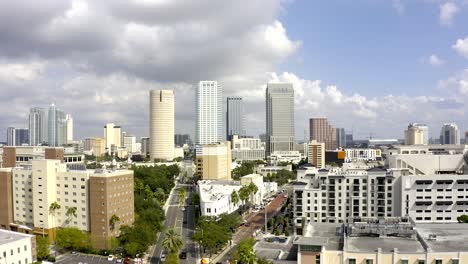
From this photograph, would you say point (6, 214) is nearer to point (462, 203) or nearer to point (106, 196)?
point (106, 196)

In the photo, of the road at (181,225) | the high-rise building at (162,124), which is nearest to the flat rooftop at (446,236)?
the road at (181,225)

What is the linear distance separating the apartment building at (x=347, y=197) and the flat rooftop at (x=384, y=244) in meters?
25.7

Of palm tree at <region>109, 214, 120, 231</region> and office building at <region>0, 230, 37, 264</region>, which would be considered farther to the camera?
palm tree at <region>109, 214, 120, 231</region>

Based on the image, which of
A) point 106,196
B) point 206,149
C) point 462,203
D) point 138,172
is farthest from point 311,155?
point 106,196

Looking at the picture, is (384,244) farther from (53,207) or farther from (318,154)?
(318,154)

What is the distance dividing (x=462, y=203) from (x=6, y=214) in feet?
257

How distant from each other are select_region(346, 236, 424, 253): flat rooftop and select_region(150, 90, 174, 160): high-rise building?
6167 inches

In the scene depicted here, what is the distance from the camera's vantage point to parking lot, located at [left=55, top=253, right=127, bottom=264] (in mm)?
56375

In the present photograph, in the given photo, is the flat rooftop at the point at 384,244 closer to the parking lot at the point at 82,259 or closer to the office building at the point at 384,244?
the office building at the point at 384,244

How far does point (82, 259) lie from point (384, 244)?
40577 mm

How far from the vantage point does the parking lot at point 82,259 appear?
5638 centimetres

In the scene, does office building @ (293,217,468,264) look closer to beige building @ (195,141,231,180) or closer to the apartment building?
the apartment building

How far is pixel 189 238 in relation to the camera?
67125 mm

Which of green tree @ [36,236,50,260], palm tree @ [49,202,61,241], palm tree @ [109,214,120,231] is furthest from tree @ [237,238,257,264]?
palm tree @ [49,202,61,241]
